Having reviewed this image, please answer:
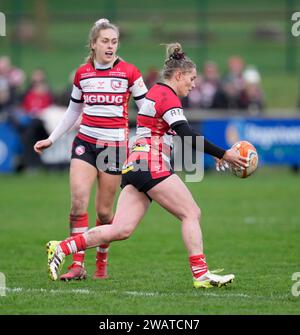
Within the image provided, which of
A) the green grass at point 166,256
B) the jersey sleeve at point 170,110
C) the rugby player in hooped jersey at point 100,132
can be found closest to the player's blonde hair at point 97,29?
the rugby player in hooped jersey at point 100,132

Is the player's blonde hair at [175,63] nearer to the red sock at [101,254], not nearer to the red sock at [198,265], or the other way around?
the red sock at [198,265]

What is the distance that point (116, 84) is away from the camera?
8664 millimetres

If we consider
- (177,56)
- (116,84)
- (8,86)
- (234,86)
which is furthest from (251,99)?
(177,56)

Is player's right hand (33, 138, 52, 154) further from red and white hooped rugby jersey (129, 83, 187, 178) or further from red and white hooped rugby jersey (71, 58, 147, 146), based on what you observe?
red and white hooped rugby jersey (129, 83, 187, 178)

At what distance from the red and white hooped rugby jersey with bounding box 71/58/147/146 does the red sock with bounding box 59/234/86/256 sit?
1.08 metres

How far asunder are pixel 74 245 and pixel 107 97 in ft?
4.79

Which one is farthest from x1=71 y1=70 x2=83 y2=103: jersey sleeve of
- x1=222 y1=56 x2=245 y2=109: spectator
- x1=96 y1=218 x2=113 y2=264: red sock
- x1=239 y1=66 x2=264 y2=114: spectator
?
x1=222 y1=56 x2=245 y2=109: spectator

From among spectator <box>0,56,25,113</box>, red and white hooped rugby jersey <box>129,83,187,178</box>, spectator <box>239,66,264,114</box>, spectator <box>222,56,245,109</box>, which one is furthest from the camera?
spectator <box>222,56,245,109</box>

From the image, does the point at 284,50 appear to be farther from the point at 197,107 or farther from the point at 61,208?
the point at 61,208

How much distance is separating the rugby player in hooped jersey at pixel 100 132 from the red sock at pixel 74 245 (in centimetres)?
62

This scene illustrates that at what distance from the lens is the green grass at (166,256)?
713 centimetres

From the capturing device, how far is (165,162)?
7836 millimetres

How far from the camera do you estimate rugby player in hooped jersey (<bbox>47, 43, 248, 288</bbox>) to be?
25.1 feet
